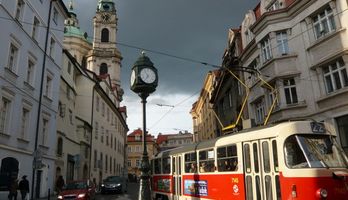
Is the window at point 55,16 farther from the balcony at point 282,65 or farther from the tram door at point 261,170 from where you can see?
the tram door at point 261,170

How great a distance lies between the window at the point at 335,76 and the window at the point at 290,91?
7.91ft

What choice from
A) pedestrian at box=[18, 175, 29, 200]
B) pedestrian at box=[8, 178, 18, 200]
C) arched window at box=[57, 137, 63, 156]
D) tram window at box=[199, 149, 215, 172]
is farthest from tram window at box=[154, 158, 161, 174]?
arched window at box=[57, 137, 63, 156]

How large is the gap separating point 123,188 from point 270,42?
64.2 feet

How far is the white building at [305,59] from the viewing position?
1741 cm

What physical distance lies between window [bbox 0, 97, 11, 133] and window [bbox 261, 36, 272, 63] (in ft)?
53.2

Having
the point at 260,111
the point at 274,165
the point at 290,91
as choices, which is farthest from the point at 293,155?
the point at 260,111

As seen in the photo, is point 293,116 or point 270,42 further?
point 270,42

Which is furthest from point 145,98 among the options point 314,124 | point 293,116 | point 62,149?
point 62,149

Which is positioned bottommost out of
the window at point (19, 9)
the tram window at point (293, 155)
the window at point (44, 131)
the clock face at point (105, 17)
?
the tram window at point (293, 155)

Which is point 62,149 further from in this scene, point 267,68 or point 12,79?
point 267,68

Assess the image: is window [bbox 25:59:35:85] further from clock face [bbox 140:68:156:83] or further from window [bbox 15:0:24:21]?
clock face [bbox 140:68:156:83]

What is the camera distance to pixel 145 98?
35.1ft

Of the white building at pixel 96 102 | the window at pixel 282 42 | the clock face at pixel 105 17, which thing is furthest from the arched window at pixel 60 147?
the clock face at pixel 105 17

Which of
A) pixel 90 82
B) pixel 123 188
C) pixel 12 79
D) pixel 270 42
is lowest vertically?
pixel 123 188
